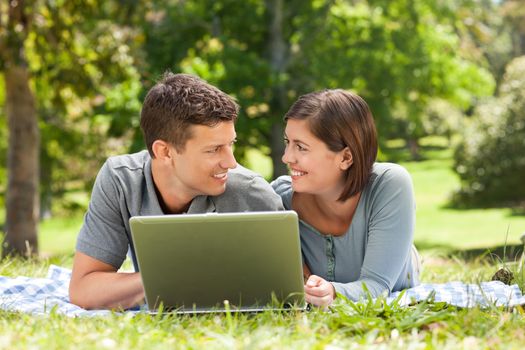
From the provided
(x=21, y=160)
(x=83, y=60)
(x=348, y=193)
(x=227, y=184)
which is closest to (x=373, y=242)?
(x=348, y=193)

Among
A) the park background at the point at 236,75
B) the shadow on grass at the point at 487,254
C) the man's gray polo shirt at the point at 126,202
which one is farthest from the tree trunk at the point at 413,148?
the man's gray polo shirt at the point at 126,202

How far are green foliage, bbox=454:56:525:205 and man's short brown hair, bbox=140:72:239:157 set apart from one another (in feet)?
60.4

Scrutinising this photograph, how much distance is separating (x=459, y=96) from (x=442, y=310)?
595 inches

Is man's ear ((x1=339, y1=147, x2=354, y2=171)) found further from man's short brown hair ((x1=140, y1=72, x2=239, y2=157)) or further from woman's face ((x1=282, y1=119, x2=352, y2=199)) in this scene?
man's short brown hair ((x1=140, y1=72, x2=239, y2=157))

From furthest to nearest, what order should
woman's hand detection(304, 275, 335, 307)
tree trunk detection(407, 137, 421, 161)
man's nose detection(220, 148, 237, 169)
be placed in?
tree trunk detection(407, 137, 421, 161) < man's nose detection(220, 148, 237, 169) < woman's hand detection(304, 275, 335, 307)

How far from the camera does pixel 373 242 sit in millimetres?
3674

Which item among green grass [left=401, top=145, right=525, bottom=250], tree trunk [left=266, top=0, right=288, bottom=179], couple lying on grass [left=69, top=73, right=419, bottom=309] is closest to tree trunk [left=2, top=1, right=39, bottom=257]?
tree trunk [left=266, top=0, right=288, bottom=179]

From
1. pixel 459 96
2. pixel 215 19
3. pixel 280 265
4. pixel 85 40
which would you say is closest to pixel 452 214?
pixel 459 96

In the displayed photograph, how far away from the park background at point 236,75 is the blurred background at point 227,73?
0.03 metres

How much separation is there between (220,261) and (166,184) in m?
0.80

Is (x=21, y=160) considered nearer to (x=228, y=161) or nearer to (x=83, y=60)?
(x=83, y=60)

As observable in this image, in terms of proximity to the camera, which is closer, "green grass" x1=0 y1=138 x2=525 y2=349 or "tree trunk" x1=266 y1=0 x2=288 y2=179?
"green grass" x1=0 y1=138 x2=525 y2=349

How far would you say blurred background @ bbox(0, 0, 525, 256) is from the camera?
37.1 feet

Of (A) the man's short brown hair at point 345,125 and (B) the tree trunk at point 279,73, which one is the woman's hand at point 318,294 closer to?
(A) the man's short brown hair at point 345,125
